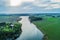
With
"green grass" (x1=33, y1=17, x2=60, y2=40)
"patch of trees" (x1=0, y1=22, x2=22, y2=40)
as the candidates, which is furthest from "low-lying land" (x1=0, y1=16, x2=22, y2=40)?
"green grass" (x1=33, y1=17, x2=60, y2=40)

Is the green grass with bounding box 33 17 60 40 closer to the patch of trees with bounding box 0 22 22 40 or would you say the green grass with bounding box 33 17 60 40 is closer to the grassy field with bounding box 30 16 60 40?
the grassy field with bounding box 30 16 60 40

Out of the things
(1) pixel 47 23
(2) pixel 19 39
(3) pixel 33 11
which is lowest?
(2) pixel 19 39

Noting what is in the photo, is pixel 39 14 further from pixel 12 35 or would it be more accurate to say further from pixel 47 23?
pixel 12 35

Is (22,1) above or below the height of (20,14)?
above

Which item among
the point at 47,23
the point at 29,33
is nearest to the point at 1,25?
the point at 29,33

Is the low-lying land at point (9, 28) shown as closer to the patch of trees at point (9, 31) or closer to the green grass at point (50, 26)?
the patch of trees at point (9, 31)

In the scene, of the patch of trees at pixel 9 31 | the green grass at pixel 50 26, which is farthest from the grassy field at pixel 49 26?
the patch of trees at pixel 9 31

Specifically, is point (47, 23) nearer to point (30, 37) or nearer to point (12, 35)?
point (30, 37)
